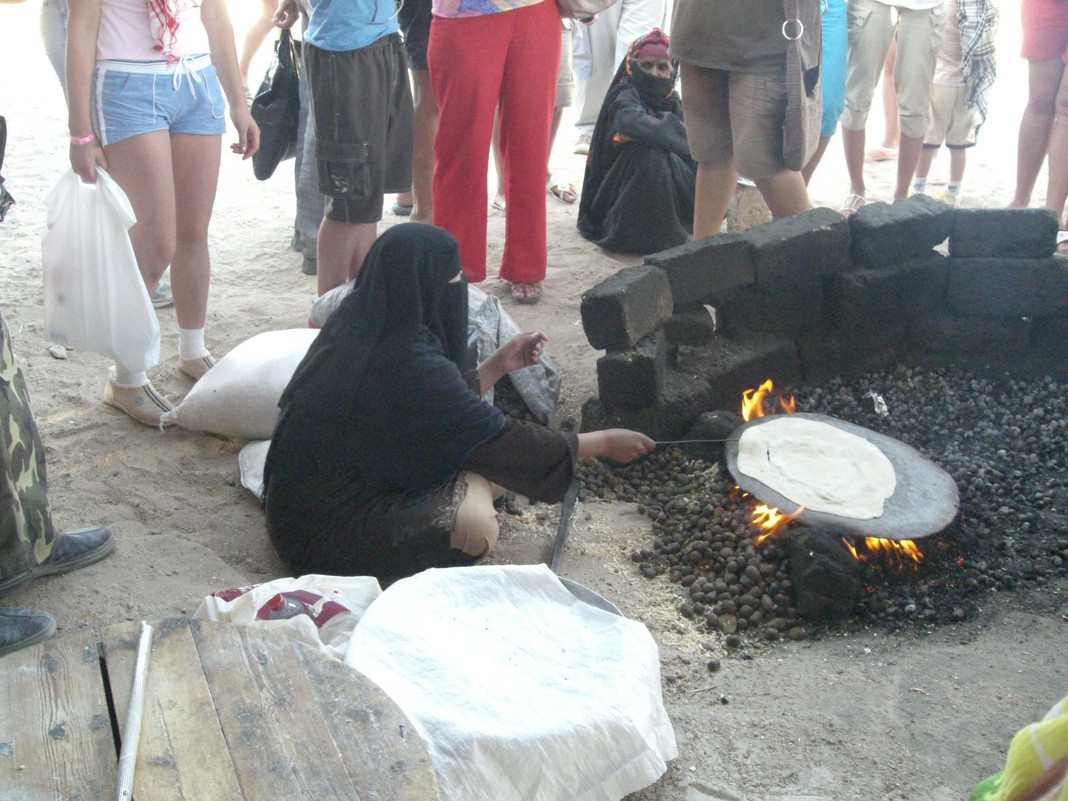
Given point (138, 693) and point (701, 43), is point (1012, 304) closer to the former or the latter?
point (701, 43)

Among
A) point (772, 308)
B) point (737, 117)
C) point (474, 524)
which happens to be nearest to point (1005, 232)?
point (772, 308)

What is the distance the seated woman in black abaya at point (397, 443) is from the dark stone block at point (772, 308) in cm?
127

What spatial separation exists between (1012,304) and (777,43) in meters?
1.53

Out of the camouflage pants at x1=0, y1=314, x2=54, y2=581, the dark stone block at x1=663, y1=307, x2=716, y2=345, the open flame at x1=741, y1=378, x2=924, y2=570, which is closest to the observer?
the camouflage pants at x1=0, y1=314, x2=54, y2=581

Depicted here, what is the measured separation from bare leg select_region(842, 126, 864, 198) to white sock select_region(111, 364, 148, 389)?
177 inches

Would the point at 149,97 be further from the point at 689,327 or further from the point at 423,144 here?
the point at 689,327

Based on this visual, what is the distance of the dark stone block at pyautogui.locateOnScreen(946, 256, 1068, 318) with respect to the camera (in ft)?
14.3

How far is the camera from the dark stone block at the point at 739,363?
411 centimetres

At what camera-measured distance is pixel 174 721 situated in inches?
66.6

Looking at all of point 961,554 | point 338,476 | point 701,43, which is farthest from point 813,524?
point 701,43

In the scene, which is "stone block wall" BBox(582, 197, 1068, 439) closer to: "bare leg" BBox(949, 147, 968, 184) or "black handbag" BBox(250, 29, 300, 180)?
"black handbag" BBox(250, 29, 300, 180)

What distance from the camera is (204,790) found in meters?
1.56

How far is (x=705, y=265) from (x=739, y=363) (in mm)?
424

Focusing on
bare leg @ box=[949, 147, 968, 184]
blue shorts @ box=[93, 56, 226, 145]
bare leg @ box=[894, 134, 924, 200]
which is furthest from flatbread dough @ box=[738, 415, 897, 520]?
bare leg @ box=[949, 147, 968, 184]
